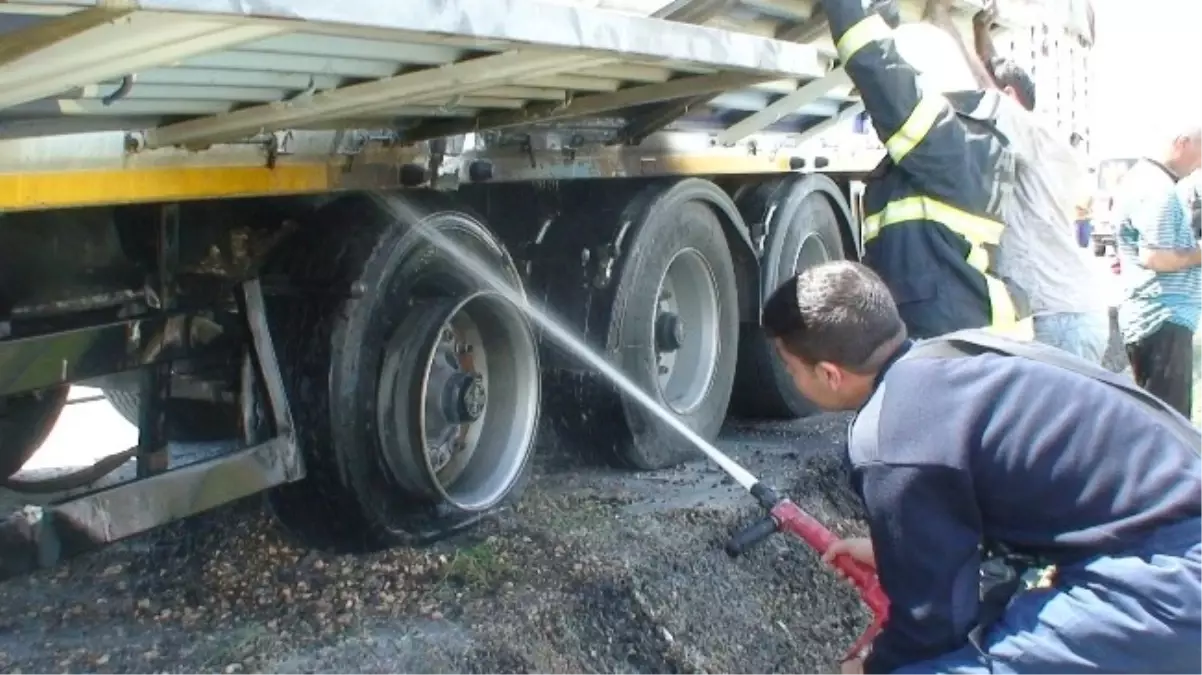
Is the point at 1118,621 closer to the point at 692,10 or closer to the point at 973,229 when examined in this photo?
the point at 973,229

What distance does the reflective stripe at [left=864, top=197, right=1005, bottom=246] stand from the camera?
450 centimetres

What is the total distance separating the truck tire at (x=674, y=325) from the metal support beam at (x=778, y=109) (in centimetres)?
40

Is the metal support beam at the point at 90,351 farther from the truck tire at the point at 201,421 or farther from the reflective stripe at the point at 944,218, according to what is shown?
the reflective stripe at the point at 944,218

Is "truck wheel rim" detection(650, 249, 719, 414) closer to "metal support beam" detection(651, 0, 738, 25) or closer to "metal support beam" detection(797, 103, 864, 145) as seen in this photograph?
"metal support beam" detection(797, 103, 864, 145)

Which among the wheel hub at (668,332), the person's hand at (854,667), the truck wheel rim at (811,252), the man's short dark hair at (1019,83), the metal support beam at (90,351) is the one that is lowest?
the person's hand at (854,667)

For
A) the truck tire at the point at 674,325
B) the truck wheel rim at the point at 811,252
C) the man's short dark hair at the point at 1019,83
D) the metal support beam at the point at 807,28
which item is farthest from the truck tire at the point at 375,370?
the truck wheel rim at the point at 811,252

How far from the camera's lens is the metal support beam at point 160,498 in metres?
3.08

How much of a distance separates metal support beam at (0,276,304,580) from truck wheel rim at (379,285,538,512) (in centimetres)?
40

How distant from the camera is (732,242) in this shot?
6.65 metres

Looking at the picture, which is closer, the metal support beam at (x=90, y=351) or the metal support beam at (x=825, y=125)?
the metal support beam at (x=90, y=351)

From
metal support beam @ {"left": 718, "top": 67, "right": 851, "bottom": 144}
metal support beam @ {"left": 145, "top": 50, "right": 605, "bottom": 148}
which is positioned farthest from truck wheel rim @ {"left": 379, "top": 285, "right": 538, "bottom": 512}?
metal support beam @ {"left": 718, "top": 67, "right": 851, "bottom": 144}

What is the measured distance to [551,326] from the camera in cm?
546

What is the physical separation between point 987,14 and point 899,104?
311cm

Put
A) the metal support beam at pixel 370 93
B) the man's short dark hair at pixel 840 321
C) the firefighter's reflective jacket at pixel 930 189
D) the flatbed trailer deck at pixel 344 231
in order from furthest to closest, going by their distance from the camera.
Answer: the firefighter's reflective jacket at pixel 930 189 → the metal support beam at pixel 370 93 → the flatbed trailer deck at pixel 344 231 → the man's short dark hair at pixel 840 321
